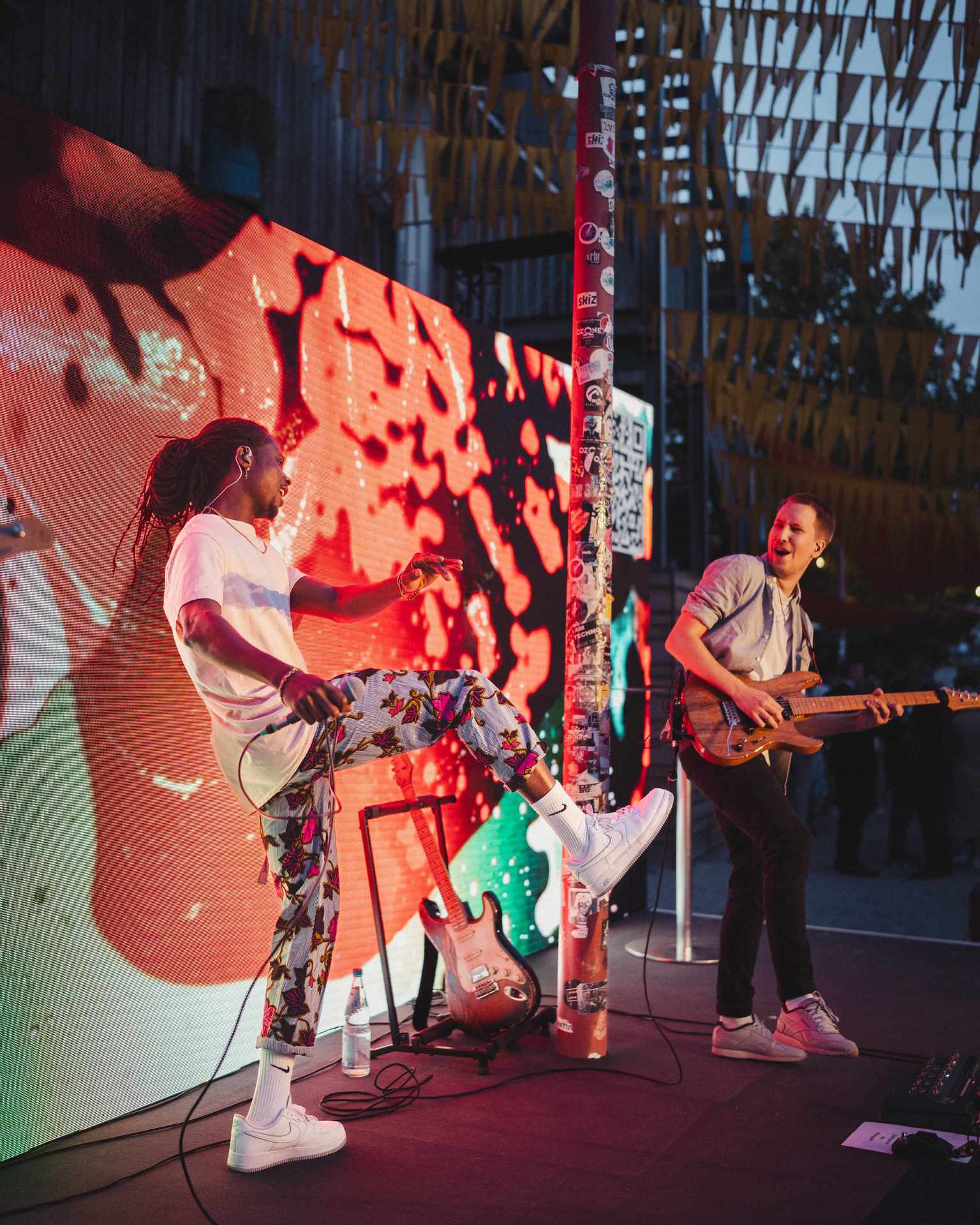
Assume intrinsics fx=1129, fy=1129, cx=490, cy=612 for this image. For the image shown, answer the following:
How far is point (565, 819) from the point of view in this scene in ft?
9.96

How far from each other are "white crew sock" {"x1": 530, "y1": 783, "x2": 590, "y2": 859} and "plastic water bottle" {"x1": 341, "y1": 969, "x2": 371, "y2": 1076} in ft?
3.30

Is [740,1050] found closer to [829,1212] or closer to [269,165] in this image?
[829,1212]

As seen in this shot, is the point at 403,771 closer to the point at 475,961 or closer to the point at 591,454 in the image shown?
the point at 475,961

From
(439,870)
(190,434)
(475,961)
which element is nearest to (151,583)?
(190,434)

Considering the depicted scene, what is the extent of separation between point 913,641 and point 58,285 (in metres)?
31.2

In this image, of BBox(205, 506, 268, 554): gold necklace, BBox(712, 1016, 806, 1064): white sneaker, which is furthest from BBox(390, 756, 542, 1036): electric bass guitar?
BBox(205, 506, 268, 554): gold necklace

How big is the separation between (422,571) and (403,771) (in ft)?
4.04

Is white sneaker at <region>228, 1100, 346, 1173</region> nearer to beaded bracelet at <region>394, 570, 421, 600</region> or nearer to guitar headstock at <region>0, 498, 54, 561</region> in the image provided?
beaded bracelet at <region>394, 570, 421, 600</region>

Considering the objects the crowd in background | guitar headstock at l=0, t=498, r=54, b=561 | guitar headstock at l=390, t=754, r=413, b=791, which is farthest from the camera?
the crowd in background

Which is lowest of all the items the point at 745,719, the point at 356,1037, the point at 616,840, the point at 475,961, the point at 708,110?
the point at 356,1037

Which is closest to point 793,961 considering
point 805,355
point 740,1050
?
point 740,1050

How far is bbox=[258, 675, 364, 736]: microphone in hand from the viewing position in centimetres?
276

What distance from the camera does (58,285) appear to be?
9.93ft

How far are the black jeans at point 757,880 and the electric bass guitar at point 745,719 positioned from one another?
0.06 metres
